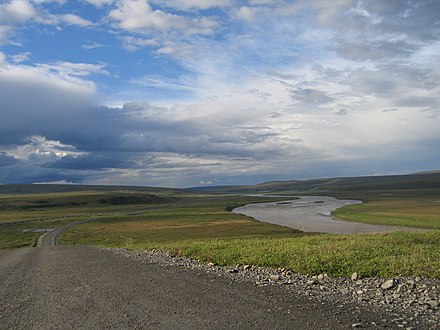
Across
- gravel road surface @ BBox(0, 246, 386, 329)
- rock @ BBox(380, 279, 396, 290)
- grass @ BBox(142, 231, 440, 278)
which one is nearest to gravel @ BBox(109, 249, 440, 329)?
rock @ BBox(380, 279, 396, 290)

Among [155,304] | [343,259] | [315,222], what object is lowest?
[315,222]

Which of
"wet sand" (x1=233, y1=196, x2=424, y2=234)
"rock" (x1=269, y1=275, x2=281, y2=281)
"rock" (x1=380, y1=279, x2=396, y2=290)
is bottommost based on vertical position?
"wet sand" (x1=233, y1=196, x2=424, y2=234)

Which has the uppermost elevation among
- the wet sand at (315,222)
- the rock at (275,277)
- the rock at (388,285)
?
the rock at (388,285)

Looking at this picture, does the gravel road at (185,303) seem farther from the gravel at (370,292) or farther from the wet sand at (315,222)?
the wet sand at (315,222)

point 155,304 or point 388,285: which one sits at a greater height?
point 388,285

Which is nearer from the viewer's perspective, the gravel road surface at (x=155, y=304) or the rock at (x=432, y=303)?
the gravel road surface at (x=155, y=304)

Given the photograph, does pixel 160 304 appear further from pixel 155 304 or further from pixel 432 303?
pixel 432 303

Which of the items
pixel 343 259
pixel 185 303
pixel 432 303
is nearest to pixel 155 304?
pixel 185 303

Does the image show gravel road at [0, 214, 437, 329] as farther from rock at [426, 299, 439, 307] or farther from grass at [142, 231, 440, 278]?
grass at [142, 231, 440, 278]

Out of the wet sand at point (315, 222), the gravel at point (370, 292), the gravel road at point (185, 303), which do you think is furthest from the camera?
the wet sand at point (315, 222)

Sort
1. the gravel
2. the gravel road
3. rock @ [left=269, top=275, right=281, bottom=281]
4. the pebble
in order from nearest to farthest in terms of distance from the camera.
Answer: the gravel, the gravel road, the pebble, rock @ [left=269, top=275, right=281, bottom=281]

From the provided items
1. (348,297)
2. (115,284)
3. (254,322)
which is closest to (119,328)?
(254,322)

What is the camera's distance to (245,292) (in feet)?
46.4

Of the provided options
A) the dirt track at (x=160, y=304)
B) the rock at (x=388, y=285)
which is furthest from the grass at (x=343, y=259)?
the dirt track at (x=160, y=304)
